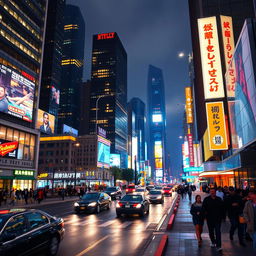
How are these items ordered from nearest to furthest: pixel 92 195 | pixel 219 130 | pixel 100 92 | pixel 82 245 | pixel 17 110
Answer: pixel 82 245
pixel 92 195
pixel 219 130
pixel 17 110
pixel 100 92

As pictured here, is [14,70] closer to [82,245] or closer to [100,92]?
[82,245]

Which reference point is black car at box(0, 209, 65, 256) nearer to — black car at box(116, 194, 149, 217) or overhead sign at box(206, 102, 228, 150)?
black car at box(116, 194, 149, 217)

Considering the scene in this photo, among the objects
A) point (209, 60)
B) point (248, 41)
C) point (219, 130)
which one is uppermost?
point (209, 60)

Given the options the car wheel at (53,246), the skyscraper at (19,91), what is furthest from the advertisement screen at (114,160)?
the car wheel at (53,246)

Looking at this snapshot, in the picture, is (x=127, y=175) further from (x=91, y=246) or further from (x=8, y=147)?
(x=91, y=246)

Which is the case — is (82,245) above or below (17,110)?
below

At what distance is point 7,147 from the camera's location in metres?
A: 41.6

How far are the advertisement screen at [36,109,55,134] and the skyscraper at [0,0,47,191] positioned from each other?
8.72 feet

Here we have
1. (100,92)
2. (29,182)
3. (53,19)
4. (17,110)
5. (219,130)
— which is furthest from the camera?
(100,92)

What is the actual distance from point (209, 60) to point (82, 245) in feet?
119

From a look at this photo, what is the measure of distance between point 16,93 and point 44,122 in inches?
497

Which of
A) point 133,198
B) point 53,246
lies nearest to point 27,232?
point 53,246

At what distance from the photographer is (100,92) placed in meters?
193

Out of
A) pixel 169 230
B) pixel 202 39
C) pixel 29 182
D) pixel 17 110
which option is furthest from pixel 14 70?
pixel 169 230
